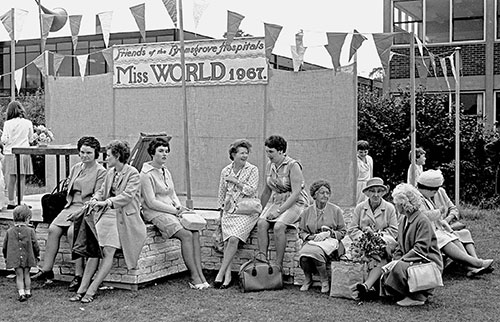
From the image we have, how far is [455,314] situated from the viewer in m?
6.48

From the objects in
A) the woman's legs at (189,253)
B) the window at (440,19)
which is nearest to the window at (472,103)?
the window at (440,19)

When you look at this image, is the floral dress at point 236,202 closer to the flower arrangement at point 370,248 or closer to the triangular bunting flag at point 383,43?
the flower arrangement at point 370,248

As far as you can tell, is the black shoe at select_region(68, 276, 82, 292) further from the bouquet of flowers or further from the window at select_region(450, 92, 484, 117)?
the window at select_region(450, 92, 484, 117)

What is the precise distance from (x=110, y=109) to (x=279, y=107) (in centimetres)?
297

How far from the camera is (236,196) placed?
7922 millimetres

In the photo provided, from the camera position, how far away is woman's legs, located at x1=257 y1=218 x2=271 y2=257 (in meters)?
7.72

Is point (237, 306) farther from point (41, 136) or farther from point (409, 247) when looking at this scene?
point (41, 136)

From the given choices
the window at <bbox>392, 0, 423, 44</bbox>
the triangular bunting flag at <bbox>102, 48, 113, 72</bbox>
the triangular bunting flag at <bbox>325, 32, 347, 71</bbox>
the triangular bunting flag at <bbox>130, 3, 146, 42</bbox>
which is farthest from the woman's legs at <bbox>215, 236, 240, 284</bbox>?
the window at <bbox>392, 0, 423, 44</bbox>

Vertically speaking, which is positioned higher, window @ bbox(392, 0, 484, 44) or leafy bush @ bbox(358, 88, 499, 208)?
window @ bbox(392, 0, 484, 44)

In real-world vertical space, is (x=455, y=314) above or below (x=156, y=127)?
below

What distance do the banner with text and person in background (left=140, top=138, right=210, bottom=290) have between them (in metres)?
3.13

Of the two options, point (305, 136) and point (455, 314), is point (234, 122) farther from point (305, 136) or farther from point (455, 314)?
point (455, 314)

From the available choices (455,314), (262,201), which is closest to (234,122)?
(262,201)

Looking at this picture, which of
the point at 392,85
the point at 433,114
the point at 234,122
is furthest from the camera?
the point at 392,85
